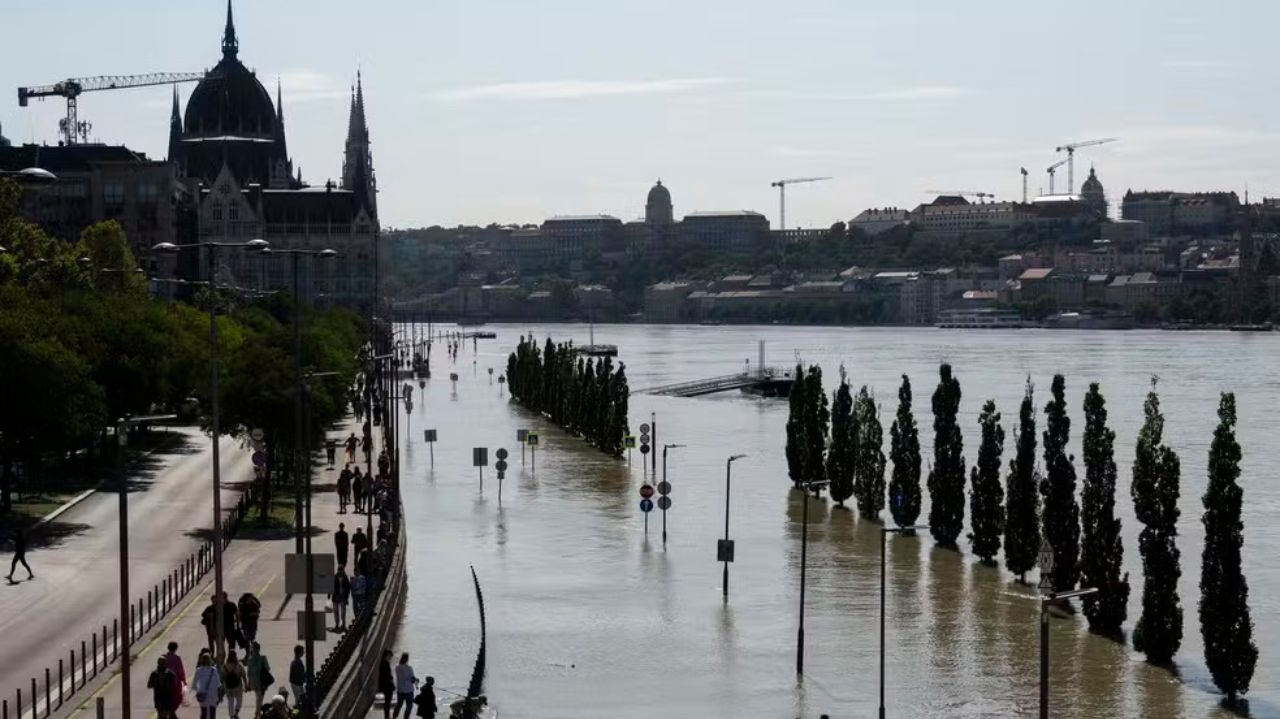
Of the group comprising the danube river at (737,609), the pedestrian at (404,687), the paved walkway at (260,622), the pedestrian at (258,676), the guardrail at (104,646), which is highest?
the pedestrian at (258,676)

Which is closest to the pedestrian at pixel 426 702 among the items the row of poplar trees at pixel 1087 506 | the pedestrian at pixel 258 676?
the pedestrian at pixel 258 676

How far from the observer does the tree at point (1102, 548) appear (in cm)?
4584

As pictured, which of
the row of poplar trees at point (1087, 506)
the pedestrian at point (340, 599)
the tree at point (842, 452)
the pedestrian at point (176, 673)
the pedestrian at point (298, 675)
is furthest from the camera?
the tree at point (842, 452)

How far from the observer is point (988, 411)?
5703 centimetres

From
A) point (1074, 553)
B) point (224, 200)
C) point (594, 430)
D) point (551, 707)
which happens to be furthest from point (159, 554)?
point (224, 200)

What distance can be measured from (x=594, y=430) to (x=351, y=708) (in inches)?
2562

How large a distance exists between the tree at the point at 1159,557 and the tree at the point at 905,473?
1890 cm

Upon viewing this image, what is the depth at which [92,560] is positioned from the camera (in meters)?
43.0

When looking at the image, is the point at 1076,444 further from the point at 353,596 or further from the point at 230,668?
the point at 230,668

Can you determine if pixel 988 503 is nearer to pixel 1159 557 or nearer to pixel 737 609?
pixel 737 609

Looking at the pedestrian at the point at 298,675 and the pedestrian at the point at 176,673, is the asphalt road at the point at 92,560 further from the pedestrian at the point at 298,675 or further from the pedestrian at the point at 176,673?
the pedestrian at the point at 298,675

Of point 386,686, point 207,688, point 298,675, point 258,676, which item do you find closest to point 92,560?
point 386,686

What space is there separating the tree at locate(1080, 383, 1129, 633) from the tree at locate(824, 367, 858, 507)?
2206 cm

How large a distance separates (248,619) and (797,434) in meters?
45.0
